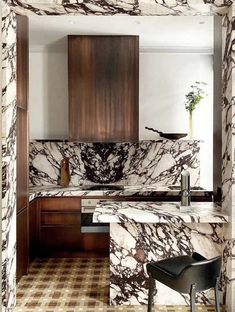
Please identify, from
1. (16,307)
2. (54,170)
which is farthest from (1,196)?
(54,170)

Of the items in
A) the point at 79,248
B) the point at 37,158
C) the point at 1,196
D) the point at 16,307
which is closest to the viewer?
the point at 1,196

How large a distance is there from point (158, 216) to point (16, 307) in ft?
4.70

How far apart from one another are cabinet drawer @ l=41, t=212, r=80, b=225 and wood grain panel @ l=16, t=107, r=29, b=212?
28.1 inches

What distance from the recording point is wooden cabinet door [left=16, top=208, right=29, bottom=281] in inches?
152

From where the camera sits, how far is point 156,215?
3166 millimetres

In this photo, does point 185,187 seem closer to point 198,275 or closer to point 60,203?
point 198,275

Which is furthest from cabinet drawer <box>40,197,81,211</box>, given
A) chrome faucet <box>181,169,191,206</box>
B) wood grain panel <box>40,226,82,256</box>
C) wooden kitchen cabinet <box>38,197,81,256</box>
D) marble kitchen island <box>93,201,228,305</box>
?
chrome faucet <box>181,169,191,206</box>

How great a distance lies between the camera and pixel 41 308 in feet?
10.7

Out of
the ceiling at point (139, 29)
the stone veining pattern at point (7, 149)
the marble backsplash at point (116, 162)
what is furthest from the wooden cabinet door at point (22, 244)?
the ceiling at point (139, 29)

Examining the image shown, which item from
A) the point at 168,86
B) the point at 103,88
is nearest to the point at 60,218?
the point at 103,88

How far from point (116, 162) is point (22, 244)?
185 centimetres

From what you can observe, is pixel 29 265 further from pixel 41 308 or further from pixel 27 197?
pixel 41 308

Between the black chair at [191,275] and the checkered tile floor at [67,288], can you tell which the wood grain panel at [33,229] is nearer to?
the checkered tile floor at [67,288]

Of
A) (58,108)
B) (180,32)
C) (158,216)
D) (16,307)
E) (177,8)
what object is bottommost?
(16,307)
